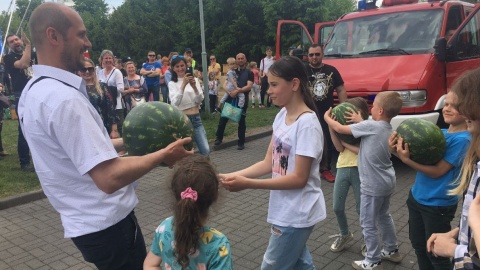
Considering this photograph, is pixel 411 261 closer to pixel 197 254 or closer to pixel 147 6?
pixel 197 254

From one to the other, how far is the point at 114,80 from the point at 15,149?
2977mm

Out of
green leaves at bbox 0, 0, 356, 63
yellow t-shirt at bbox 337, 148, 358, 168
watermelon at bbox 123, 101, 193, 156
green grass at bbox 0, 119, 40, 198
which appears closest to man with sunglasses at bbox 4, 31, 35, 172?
green grass at bbox 0, 119, 40, 198

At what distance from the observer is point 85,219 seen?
2.20 meters

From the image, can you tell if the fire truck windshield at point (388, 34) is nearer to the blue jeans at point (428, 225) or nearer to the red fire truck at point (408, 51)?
the red fire truck at point (408, 51)

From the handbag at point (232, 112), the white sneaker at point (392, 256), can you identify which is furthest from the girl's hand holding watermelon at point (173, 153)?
the handbag at point (232, 112)

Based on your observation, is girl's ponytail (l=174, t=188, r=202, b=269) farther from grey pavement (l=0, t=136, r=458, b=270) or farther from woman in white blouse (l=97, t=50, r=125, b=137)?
woman in white blouse (l=97, t=50, r=125, b=137)

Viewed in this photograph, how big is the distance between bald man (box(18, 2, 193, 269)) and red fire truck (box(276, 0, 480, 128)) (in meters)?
5.61

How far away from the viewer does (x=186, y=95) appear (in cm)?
679

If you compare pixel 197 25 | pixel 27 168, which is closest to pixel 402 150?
pixel 27 168

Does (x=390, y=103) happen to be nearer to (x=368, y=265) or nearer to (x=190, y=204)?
(x=368, y=265)

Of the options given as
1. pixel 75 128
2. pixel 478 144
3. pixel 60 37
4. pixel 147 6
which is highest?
pixel 147 6

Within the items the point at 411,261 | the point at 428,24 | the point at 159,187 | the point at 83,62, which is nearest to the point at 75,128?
the point at 83,62

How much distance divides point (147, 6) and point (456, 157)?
163 ft

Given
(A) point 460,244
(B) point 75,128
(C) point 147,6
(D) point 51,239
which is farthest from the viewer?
(C) point 147,6
